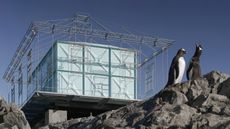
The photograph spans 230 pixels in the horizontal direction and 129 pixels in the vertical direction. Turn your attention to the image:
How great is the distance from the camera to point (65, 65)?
51969 millimetres

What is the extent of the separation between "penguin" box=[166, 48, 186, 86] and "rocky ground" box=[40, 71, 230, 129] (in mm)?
3397

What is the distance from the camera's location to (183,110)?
2278 cm

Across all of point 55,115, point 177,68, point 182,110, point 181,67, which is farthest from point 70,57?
point 182,110

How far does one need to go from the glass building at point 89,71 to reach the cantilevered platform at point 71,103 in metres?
0.61

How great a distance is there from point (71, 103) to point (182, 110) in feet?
97.0

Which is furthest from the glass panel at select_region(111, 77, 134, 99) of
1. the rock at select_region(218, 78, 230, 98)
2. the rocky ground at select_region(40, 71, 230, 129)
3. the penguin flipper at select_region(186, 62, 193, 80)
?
the rock at select_region(218, 78, 230, 98)

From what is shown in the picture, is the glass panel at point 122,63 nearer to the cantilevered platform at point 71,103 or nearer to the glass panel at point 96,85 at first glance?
the glass panel at point 96,85

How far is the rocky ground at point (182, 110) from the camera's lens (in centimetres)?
2185

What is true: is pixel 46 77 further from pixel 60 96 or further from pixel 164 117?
pixel 164 117

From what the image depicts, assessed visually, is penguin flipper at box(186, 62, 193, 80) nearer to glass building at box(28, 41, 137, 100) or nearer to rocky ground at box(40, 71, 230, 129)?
rocky ground at box(40, 71, 230, 129)

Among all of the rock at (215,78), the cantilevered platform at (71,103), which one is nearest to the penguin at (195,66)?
the rock at (215,78)

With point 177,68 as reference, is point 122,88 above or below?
below

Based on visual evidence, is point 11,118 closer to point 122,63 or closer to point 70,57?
point 70,57

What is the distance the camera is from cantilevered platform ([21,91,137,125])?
5028cm
